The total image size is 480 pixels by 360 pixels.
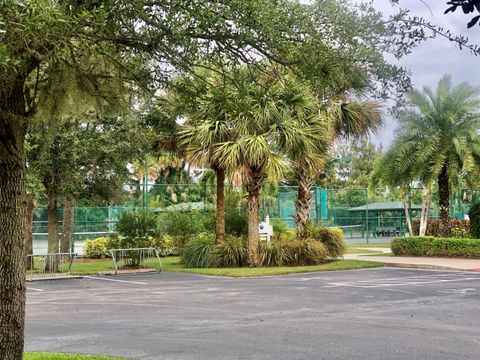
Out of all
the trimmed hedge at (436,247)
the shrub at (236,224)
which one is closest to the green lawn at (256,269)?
the shrub at (236,224)

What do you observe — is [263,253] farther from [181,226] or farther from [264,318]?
[264,318]

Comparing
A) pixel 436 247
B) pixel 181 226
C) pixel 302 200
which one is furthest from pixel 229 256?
pixel 436 247

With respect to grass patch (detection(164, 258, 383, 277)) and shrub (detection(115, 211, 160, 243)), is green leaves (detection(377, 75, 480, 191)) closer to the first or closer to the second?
grass patch (detection(164, 258, 383, 277))

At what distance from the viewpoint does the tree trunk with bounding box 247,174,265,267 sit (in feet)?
66.6

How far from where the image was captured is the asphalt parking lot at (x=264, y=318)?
7523 millimetres

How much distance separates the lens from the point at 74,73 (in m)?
5.82

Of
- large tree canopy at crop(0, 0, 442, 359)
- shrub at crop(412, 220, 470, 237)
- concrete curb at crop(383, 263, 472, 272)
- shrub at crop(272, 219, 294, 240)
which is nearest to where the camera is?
large tree canopy at crop(0, 0, 442, 359)

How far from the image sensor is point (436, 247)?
23.9 m

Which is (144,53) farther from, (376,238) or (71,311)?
(376,238)

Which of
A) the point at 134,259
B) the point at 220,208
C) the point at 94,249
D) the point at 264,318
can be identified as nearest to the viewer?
the point at 264,318

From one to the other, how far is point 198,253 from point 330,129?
22.3ft

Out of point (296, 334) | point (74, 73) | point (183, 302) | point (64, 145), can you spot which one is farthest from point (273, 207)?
point (74, 73)

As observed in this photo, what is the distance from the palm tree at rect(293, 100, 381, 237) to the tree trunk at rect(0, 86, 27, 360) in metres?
16.1

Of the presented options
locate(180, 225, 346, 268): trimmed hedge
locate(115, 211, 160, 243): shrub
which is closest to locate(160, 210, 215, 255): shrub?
locate(115, 211, 160, 243): shrub
